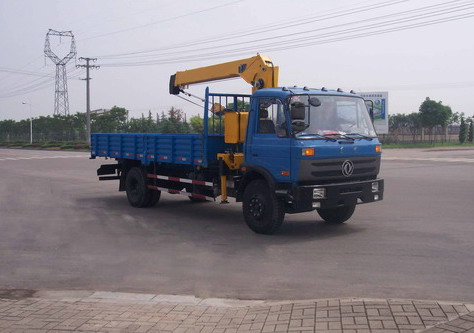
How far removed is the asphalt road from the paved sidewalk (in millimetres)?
605

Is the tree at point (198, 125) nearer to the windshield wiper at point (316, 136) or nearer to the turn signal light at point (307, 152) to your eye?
the windshield wiper at point (316, 136)

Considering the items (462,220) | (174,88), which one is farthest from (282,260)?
(174,88)

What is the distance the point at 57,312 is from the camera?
5719mm

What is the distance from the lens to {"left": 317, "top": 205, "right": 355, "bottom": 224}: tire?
1078 centimetres

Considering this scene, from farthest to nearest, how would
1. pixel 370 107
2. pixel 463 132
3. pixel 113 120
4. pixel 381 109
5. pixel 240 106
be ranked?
pixel 463 132 < pixel 113 120 < pixel 381 109 < pixel 240 106 < pixel 370 107

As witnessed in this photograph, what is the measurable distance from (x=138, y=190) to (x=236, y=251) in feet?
19.0

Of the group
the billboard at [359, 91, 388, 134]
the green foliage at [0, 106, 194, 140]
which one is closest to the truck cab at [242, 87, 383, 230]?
the green foliage at [0, 106, 194, 140]

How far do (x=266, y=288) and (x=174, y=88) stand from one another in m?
8.51

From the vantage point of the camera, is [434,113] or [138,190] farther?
[434,113]

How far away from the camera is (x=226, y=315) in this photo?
5.59 metres

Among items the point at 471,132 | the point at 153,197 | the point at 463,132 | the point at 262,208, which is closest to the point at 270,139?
the point at 262,208

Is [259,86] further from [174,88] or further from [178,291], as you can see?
[178,291]

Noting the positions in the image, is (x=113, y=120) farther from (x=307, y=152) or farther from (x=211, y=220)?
(x=307, y=152)

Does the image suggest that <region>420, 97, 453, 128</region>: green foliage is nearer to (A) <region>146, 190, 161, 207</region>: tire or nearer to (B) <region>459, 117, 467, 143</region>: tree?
(B) <region>459, 117, 467, 143</region>: tree
